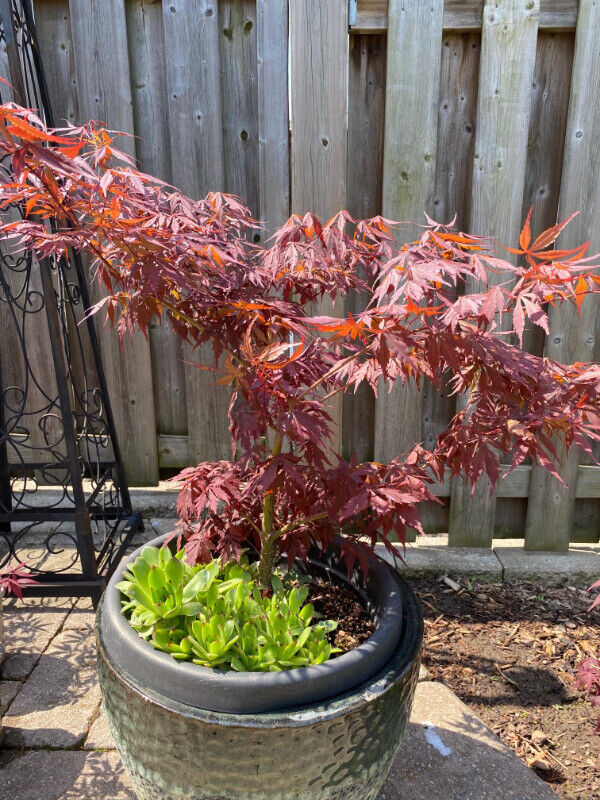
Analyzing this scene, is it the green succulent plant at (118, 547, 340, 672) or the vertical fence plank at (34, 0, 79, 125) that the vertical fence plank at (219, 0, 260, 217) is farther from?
the green succulent plant at (118, 547, 340, 672)

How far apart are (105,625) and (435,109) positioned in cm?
213

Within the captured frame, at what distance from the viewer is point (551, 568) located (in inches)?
104

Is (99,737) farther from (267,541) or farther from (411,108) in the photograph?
(411,108)

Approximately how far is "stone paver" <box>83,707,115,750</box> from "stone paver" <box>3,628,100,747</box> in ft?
0.07

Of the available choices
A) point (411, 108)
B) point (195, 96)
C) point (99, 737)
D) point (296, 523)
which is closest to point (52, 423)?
point (99, 737)

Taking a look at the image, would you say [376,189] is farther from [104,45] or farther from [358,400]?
[104,45]

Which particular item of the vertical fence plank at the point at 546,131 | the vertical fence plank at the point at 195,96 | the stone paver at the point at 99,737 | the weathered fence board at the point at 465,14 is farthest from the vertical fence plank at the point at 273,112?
the stone paver at the point at 99,737

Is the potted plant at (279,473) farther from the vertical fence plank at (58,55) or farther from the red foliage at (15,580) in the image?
the vertical fence plank at (58,55)

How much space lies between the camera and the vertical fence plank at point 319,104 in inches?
89.4

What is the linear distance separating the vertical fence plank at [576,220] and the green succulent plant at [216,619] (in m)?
1.43

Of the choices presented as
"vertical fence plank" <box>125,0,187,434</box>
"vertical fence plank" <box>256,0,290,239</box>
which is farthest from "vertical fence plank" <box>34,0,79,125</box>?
"vertical fence plank" <box>256,0,290,239</box>

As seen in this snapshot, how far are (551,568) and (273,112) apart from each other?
7.46 feet

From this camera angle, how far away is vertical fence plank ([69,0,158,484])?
2.39 metres

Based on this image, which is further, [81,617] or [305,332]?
[81,617]
